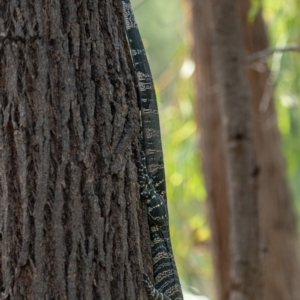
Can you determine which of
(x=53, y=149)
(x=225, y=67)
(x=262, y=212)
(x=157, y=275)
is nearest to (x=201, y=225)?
(x=262, y=212)

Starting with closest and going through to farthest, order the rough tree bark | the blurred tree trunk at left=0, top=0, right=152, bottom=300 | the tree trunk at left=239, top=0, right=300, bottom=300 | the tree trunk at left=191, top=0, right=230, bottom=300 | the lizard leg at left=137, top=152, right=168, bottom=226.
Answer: the blurred tree trunk at left=0, top=0, right=152, bottom=300 → the lizard leg at left=137, top=152, right=168, bottom=226 → the rough tree bark → the tree trunk at left=191, top=0, right=230, bottom=300 → the tree trunk at left=239, top=0, right=300, bottom=300

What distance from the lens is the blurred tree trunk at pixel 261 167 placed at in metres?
6.30

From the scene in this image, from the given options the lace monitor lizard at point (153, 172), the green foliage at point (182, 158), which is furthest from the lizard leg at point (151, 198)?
the green foliage at point (182, 158)

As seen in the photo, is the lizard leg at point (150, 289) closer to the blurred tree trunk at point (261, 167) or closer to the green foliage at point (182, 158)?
the blurred tree trunk at point (261, 167)

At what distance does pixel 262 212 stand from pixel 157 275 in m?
3.87

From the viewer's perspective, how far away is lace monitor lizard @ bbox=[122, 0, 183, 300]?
2.67 m

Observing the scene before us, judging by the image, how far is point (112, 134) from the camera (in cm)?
248

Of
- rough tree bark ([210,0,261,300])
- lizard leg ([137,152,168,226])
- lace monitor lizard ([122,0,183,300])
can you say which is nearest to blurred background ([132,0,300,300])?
rough tree bark ([210,0,261,300])

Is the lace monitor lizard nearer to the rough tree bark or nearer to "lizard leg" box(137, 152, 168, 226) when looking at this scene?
"lizard leg" box(137, 152, 168, 226)

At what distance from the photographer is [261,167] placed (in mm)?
6477

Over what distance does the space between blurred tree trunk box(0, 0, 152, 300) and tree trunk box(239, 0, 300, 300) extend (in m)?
4.08

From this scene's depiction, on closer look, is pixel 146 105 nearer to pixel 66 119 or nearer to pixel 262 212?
pixel 66 119

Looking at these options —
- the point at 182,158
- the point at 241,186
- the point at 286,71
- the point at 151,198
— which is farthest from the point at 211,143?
the point at 151,198

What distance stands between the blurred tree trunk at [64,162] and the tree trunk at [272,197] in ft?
13.4
